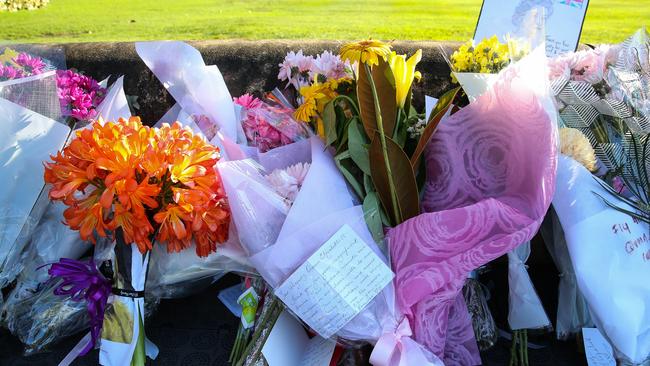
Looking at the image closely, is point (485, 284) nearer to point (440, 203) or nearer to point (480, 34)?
point (440, 203)

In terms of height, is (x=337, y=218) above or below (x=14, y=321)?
above

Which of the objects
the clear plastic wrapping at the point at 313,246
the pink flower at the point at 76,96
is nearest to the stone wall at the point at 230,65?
the pink flower at the point at 76,96

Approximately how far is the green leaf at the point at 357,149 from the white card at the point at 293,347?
39 centimetres

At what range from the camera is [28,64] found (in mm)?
1697

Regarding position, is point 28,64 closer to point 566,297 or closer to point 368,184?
point 368,184

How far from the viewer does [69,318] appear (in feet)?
4.83

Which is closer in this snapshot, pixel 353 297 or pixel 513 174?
pixel 353 297

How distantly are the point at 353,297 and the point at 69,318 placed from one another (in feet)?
2.56

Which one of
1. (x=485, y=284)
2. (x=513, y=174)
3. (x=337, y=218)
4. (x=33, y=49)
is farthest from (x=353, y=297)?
(x=33, y=49)

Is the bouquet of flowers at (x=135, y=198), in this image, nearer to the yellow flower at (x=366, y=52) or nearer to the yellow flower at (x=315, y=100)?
the yellow flower at (x=315, y=100)

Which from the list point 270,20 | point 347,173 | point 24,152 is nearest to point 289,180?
point 347,173

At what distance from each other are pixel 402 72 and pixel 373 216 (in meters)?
0.34

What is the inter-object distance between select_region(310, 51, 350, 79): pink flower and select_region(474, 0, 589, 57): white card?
841 millimetres

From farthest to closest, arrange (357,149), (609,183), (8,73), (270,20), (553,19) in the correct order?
(270,20)
(553,19)
(8,73)
(609,183)
(357,149)
